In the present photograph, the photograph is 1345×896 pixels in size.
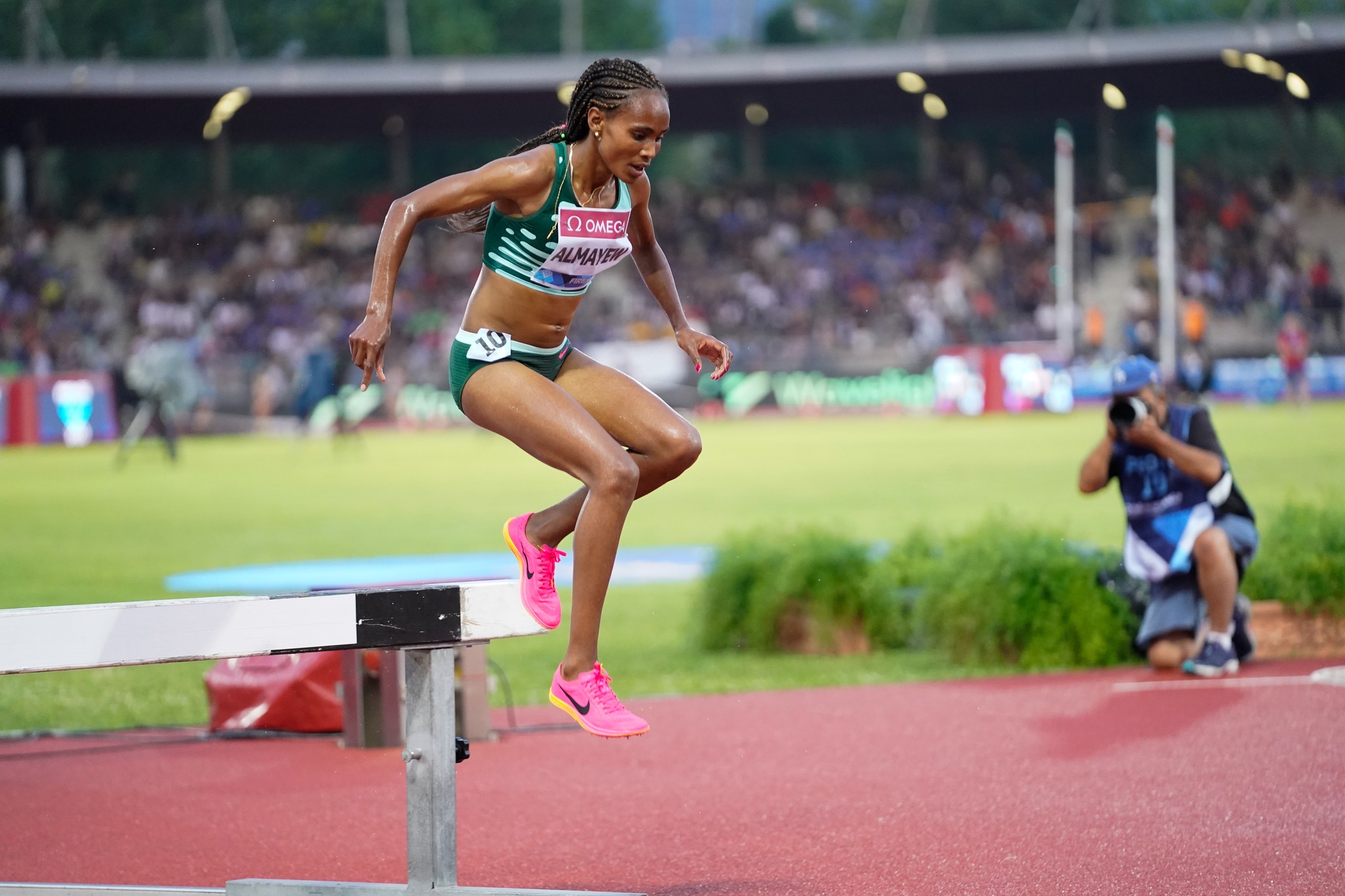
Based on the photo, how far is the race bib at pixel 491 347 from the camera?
4.57 meters

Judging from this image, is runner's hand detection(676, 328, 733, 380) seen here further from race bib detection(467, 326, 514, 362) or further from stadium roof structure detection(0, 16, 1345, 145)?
stadium roof structure detection(0, 16, 1345, 145)

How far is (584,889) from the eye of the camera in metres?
4.38

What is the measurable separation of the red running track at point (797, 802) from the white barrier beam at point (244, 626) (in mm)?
1124

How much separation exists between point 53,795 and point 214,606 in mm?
2731

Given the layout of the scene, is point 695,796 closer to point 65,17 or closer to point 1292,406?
point 1292,406

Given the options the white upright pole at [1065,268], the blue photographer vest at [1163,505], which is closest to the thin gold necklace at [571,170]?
the blue photographer vest at [1163,505]

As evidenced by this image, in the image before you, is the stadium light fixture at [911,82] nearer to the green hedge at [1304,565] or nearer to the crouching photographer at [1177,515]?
the green hedge at [1304,565]

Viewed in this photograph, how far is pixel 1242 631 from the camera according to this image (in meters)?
7.87

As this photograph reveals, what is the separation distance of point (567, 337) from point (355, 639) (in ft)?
4.04

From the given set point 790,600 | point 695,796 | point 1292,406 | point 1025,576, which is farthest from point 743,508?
point 1292,406

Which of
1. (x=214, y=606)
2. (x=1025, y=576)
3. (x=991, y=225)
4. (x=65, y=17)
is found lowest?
(x=1025, y=576)

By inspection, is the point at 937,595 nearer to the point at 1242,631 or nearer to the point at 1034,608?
the point at 1034,608

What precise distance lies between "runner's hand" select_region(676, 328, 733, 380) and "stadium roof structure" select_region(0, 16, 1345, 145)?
36.2 meters

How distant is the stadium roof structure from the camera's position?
3884cm
